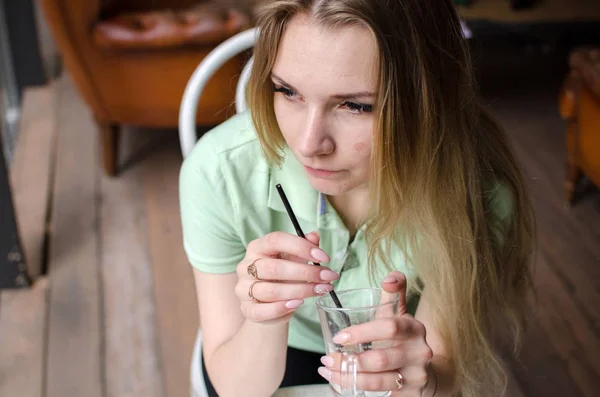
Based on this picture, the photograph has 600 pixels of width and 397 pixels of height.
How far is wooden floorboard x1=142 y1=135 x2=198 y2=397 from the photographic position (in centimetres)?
211

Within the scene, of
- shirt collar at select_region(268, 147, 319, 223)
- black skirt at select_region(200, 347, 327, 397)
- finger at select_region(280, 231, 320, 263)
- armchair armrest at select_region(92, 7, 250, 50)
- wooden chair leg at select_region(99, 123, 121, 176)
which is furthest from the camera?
wooden chair leg at select_region(99, 123, 121, 176)

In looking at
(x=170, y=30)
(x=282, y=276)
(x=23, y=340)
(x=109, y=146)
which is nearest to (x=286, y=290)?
(x=282, y=276)

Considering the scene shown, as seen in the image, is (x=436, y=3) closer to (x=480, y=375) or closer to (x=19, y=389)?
(x=480, y=375)

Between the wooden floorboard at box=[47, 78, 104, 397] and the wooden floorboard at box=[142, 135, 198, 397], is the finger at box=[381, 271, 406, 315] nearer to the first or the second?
the wooden floorboard at box=[142, 135, 198, 397]

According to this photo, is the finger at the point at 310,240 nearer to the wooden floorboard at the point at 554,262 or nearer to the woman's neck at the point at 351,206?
the woman's neck at the point at 351,206

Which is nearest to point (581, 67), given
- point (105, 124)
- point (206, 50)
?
point (206, 50)

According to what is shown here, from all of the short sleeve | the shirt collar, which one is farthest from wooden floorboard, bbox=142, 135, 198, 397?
the shirt collar

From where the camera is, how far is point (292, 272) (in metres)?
0.90

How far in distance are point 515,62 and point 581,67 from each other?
1435mm

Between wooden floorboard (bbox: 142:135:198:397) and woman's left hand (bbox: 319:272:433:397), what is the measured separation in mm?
1214

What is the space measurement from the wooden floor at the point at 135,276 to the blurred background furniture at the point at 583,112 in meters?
0.22

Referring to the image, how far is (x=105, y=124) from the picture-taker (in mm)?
2895

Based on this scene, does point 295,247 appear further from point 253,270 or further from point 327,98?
point 327,98

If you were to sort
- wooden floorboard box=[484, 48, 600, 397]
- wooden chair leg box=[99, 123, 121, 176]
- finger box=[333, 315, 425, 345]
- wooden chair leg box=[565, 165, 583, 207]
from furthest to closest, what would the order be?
wooden chair leg box=[99, 123, 121, 176] → wooden chair leg box=[565, 165, 583, 207] → wooden floorboard box=[484, 48, 600, 397] → finger box=[333, 315, 425, 345]
